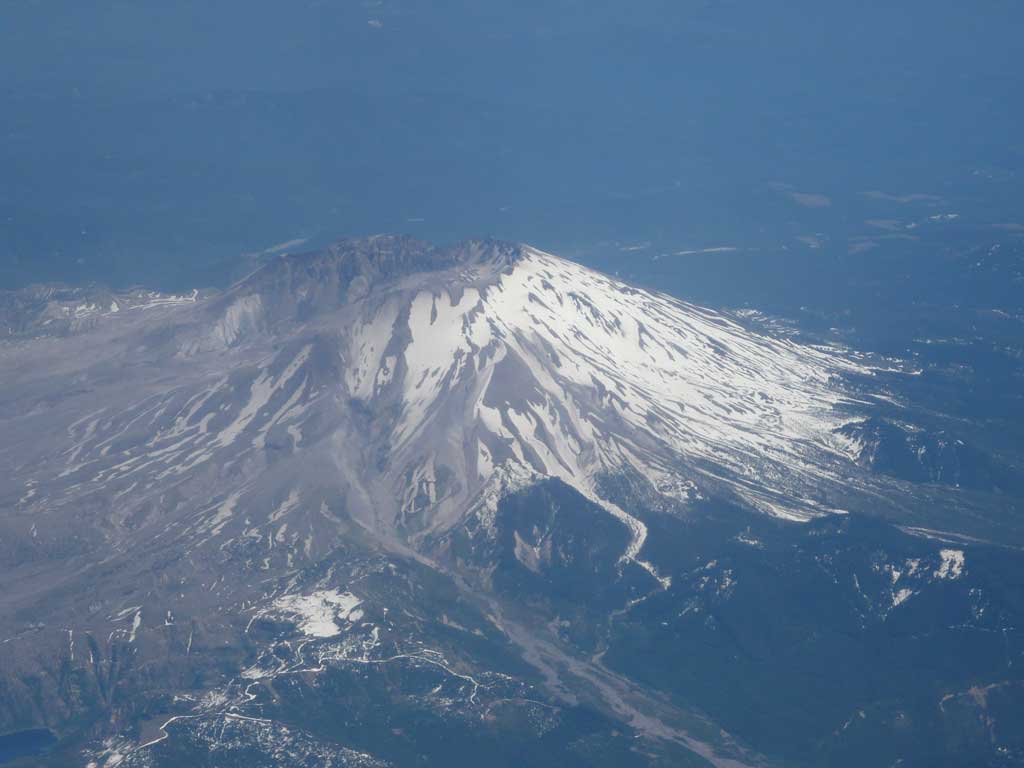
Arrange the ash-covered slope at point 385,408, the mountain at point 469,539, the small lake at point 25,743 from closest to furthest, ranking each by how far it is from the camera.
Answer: the small lake at point 25,743
the mountain at point 469,539
the ash-covered slope at point 385,408

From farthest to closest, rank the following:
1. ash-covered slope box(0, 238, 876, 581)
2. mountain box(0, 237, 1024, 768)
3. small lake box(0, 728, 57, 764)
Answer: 1. ash-covered slope box(0, 238, 876, 581)
2. mountain box(0, 237, 1024, 768)
3. small lake box(0, 728, 57, 764)

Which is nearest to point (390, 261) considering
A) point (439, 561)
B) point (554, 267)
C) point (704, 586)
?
point (554, 267)

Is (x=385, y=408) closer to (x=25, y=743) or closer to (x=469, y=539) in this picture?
(x=469, y=539)

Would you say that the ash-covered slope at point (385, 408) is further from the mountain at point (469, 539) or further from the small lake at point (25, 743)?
the small lake at point (25, 743)

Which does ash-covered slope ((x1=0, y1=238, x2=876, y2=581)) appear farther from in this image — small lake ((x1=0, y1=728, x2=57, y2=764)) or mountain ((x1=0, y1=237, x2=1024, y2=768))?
small lake ((x1=0, y1=728, x2=57, y2=764))

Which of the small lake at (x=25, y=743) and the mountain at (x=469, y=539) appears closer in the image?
the small lake at (x=25, y=743)

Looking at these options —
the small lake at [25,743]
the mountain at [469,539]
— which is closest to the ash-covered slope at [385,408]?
the mountain at [469,539]

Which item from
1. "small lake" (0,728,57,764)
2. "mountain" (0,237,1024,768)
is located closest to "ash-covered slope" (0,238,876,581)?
"mountain" (0,237,1024,768)
